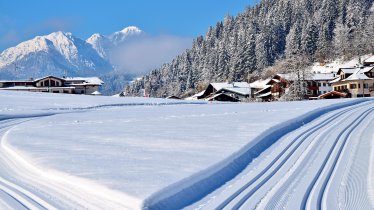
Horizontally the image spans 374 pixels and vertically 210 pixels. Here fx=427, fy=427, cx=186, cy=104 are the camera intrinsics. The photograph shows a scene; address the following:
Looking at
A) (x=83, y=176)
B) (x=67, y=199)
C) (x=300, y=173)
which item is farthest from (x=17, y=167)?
(x=300, y=173)

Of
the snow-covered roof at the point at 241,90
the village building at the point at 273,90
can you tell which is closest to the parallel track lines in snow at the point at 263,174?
the village building at the point at 273,90

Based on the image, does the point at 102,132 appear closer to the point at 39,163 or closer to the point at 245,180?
the point at 39,163

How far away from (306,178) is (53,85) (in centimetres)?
9525

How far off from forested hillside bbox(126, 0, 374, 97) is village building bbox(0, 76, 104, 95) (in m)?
48.5

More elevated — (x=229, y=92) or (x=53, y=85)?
(x=53, y=85)

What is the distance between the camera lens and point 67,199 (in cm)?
855

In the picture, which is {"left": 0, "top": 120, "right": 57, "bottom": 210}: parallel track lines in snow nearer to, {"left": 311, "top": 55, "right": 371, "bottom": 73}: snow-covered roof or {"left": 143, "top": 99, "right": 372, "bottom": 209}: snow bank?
{"left": 143, "top": 99, "right": 372, "bottom": 209}: snow bank

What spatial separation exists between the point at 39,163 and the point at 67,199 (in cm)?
332

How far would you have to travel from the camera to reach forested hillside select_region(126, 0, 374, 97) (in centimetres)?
12825

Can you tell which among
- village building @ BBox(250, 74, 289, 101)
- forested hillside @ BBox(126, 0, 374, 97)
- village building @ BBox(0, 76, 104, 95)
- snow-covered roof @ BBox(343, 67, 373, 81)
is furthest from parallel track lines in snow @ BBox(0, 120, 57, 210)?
forested hillside @ BBox(126, 0, 374, 97)

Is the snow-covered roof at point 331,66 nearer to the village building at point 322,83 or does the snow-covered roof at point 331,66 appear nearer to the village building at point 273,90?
the village building at point 322,83

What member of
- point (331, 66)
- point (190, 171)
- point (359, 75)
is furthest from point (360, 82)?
point (190, 171)

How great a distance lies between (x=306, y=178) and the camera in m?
10.6

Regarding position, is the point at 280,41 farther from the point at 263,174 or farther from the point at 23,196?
the point at 23,196
